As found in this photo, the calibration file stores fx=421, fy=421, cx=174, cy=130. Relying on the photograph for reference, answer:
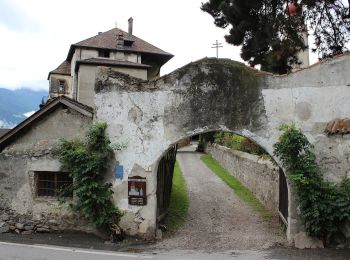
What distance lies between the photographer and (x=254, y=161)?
19.3m

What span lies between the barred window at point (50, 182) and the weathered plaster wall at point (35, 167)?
0.17m

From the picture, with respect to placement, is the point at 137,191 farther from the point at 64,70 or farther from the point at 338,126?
the point at 64,70

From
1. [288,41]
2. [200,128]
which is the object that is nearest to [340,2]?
[288,41]

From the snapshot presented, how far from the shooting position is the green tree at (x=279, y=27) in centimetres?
1641

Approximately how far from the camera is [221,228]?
13.2 meters

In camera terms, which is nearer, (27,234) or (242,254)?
(242,254)

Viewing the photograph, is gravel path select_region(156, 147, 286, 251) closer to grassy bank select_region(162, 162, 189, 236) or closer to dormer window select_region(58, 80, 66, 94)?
grassy bank select_region(162, 162, 189, 236)

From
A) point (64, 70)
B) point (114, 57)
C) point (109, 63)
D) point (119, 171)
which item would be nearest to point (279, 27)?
point (119, 171)

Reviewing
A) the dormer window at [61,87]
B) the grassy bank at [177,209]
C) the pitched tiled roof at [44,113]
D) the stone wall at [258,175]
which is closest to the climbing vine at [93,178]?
the pitched tiled roof at [44,113]

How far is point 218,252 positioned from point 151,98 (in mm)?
4556

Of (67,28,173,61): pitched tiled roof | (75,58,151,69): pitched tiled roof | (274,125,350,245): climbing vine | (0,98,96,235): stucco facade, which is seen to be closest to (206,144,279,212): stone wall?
(274,125,350,245): climbing vine

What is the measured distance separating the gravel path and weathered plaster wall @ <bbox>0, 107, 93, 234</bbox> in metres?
3.52

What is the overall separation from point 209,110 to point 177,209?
17.5 ft

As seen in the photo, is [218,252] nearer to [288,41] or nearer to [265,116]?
[265,116]
